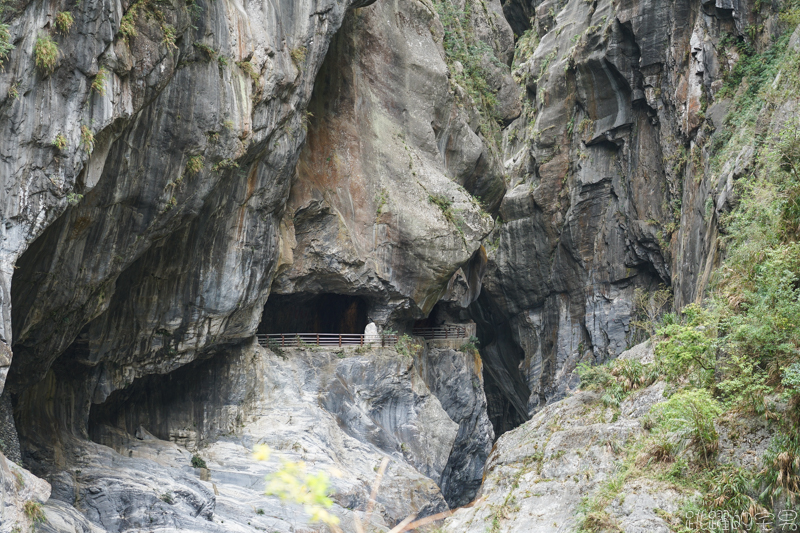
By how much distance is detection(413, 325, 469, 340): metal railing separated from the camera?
97.0ft

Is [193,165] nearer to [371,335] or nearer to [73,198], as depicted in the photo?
[73,198]

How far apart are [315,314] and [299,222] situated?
603 cm

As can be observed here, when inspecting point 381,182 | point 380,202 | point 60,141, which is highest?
point 381,182

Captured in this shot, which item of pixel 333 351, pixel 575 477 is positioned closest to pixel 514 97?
pixel 333 351

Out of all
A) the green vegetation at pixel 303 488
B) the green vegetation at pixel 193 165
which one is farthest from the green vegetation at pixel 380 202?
the green vegetation at pixel 303 488

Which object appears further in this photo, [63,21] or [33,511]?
[63,21]

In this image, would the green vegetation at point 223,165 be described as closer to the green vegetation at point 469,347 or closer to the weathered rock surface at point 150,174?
the weathered rock surface at point 150,174

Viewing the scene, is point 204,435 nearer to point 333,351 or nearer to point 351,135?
point 333,351

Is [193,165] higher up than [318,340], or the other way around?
[193,165]

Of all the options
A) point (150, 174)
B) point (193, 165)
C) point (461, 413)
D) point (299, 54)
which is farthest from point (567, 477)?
point (461, 413)

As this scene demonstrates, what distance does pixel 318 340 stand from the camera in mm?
23984

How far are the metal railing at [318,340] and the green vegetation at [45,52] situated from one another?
42.7ft

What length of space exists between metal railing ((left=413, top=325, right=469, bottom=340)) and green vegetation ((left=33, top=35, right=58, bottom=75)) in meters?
20.6

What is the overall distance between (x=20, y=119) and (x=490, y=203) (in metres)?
23.8
